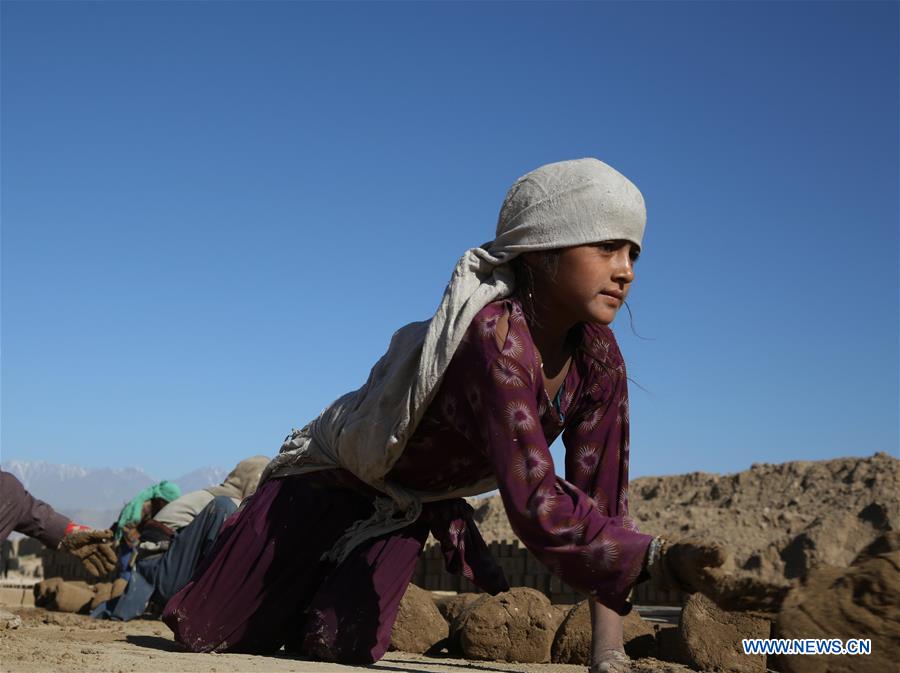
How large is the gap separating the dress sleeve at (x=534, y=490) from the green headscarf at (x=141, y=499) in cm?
565

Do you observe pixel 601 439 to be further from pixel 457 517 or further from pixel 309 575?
pixel 309 575

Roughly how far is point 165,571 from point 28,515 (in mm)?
1431

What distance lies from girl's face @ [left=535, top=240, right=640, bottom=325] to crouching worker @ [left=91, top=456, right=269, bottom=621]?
400 centimetres

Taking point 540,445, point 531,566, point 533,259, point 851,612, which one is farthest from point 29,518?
point 531,566

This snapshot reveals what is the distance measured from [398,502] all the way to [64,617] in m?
4.71

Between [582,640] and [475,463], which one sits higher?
[475,463]

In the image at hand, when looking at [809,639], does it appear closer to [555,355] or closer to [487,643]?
[555,355]

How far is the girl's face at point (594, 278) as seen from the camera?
3283 mm

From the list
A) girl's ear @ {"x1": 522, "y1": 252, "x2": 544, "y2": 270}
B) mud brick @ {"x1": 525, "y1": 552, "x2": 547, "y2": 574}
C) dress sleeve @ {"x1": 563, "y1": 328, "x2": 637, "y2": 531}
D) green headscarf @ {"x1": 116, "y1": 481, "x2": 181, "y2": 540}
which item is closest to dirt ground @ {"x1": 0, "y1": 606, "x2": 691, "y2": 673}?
dress sleeve @ {"x1": 563, "y1": 328, "x2": 637, "y2": 531}

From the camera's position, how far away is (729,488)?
29.0 meters

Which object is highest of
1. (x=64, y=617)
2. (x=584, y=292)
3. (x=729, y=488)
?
(x=729, y=488)

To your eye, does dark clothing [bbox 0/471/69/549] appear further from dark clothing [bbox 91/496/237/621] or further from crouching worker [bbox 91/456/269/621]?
dark clothing [bbox 91/496/237/621]

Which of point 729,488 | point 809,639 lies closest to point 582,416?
point 809,639

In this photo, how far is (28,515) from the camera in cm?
630
